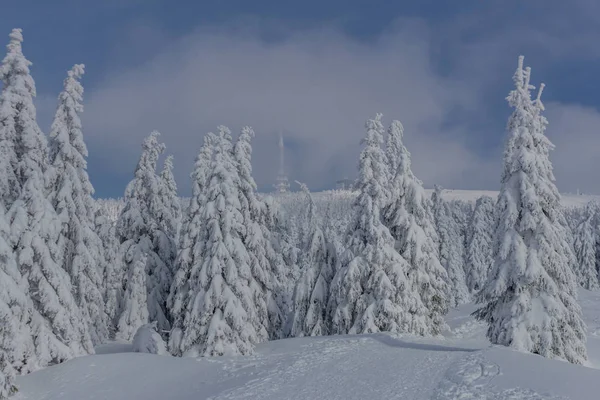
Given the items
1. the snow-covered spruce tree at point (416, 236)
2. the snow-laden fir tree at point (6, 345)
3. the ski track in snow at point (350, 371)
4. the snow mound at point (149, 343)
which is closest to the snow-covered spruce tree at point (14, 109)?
the snow-laden fir tree at point (6, 345)

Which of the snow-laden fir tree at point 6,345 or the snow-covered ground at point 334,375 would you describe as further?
the snow-laden fir tree at point 6,345

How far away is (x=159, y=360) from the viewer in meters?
19.3

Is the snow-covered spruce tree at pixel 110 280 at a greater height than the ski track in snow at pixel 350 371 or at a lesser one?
greater

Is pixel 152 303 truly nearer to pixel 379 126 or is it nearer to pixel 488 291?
pixel 379 126

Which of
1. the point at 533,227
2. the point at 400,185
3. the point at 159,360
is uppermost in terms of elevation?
the point at 400,185

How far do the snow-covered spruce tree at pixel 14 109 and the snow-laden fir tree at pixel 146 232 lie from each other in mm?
10893

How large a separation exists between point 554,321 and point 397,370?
735 cm

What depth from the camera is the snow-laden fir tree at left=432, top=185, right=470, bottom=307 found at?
5750 cm

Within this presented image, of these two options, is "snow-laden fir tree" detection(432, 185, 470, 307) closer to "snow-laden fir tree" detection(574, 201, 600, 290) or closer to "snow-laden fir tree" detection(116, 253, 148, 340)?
"snow-laden fir tree" detection(574, 201, 600, 290)

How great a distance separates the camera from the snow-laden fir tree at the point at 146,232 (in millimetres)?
32594

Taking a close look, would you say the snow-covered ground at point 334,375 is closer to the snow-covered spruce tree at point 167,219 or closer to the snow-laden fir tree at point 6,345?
the snow-laden fir tree at point 6,345

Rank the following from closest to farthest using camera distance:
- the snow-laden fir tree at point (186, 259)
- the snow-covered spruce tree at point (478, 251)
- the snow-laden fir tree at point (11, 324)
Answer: the snow-laden fir tree at point (11, 324), the snow-laden fir tree at point (186, 259), the snow-covered spruce tree at point (478, 251)

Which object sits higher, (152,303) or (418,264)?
(418,264)

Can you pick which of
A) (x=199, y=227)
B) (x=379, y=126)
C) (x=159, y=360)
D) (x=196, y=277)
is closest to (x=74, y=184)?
(x=199, y=227)
